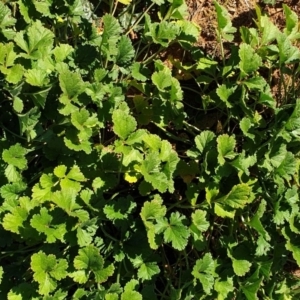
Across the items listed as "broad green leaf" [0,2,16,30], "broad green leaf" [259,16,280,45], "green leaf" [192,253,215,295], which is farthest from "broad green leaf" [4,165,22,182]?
"broad green leaf" [259,16,280,45]

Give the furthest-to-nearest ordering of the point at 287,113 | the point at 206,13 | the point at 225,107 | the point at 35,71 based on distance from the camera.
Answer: the point at 206,13 < the point at 225,107 < the point at 287,113 < the point at 35,71

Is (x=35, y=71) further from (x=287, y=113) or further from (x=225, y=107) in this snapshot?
(x=287, y=113)

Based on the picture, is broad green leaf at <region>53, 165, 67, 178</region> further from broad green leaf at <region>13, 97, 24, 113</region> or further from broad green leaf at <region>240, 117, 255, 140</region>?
broad green leaf at <region>240, 117, 255, 140</region>

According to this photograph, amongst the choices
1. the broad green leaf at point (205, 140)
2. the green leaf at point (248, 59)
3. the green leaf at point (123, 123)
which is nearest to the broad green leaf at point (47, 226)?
the green leaf at point (123, 123)

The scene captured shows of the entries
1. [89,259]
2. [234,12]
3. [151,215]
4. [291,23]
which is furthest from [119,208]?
[234,12]

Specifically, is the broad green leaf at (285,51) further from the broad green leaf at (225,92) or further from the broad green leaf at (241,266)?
the broad green leaf at (241,266)

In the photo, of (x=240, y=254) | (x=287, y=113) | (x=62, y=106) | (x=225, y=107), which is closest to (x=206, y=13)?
(x=225, y=107)
